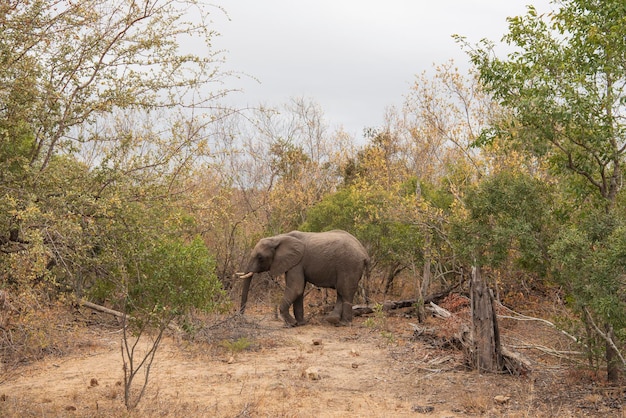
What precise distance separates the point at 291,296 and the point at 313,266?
38.1 inches

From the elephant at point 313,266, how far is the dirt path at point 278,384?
278 centimetres

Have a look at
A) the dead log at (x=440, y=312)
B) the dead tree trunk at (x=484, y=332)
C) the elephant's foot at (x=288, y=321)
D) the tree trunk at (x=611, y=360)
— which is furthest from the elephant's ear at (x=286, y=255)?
the tree trunk at (x=611, y=360)

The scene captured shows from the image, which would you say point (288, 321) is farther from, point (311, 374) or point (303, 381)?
point (303, 381)

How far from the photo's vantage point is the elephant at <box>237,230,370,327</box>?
618 inches

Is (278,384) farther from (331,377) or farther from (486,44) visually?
(486,44)

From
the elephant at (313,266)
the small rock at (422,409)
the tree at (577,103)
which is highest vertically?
the tree at (577,103)

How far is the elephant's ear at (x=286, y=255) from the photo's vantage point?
1580cm

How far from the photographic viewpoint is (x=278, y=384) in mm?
9367

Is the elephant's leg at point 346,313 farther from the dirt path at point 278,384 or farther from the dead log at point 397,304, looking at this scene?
the dirt path at point 278,384

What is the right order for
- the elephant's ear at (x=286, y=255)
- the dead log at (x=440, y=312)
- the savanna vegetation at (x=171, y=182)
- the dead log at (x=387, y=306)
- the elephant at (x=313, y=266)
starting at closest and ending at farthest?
the savanna vegetation at (x=171, y=182)
the dead log at (x=440, y=312)
the elephant at (x=313, y=266)
the elephant's ear at (x=286, y=255)
the dead log at (x=387, y=306)

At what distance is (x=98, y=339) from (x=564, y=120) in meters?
9.86

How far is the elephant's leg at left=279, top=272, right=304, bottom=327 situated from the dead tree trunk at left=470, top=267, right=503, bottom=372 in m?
6.16

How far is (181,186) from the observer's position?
786 cm

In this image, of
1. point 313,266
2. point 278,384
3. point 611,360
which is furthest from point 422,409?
point 313,266
